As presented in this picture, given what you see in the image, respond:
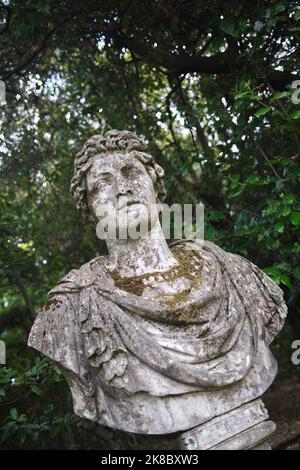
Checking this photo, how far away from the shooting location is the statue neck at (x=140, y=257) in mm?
3254

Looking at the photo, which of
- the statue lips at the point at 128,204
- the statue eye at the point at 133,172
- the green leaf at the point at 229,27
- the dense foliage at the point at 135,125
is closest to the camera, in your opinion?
the statue lips at the point at 128,204

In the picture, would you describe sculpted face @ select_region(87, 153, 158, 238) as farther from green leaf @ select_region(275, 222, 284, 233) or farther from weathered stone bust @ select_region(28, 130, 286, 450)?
green leaf @ select_region(275, 222, 284, 233)

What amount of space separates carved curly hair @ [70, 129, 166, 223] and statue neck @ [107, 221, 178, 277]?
0.96 ft

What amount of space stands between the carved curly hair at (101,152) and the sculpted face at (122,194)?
43 millimetres

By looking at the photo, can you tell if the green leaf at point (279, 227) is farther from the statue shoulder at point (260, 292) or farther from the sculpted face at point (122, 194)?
the sculpted face at point (122, 194)

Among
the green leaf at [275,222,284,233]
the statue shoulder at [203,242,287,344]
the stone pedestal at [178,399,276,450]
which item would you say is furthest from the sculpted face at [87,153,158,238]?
the stone pedestal at [178,399,276,450]

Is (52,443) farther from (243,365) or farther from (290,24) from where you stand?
(290,24)

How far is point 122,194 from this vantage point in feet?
10.5

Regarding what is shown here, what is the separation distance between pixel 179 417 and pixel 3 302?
477 cm

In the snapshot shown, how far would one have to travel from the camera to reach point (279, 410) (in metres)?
6.73

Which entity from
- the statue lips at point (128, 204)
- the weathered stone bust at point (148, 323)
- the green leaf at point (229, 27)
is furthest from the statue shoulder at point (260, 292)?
the green leaf at point (229, 27)

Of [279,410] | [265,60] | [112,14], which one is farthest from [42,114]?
[279,410]

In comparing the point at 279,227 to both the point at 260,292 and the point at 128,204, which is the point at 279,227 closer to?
the point at 260,292

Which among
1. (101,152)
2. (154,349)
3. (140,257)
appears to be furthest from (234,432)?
(101,152)
